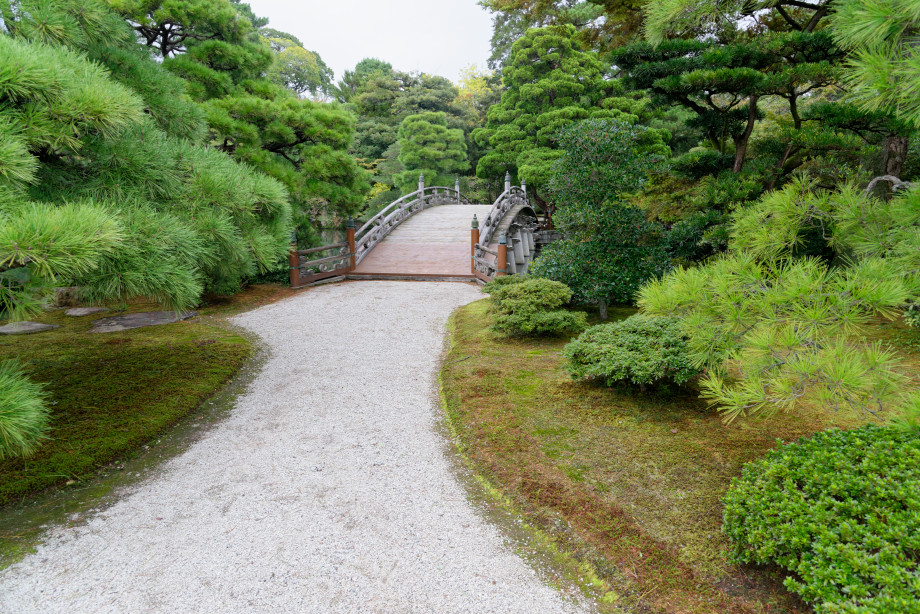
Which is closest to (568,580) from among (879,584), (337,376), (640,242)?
(879,584)

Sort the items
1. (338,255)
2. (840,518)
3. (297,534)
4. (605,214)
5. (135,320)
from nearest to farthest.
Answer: (840,518) → (297,534) → (605,214) → (135,320) → (338,255)

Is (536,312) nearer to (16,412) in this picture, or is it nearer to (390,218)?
(16,412)

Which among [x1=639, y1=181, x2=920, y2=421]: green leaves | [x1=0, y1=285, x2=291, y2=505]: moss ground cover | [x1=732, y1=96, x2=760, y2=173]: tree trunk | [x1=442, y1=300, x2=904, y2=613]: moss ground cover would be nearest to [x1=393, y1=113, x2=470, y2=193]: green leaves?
[x1=0, y1=285, x2=291, y2=505]: moss ground cover

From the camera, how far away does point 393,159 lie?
74.5 ft

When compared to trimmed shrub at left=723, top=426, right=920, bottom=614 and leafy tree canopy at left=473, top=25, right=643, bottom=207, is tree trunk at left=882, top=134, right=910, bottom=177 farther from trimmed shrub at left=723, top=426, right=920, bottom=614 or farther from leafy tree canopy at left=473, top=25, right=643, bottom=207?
leafy tree canopy at left=473, top=25, right=643, bottom=207

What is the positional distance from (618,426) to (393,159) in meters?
21.2

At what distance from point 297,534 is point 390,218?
13.0m

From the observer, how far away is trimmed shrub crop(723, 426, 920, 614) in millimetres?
1626

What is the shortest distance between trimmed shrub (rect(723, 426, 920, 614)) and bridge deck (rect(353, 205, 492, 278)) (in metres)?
9.38

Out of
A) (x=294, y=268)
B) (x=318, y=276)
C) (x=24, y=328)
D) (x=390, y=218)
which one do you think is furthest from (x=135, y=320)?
(x=390, y=218)

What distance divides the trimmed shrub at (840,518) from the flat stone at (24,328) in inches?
320

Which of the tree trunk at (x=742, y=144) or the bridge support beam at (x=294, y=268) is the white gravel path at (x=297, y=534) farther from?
the bridge support beam at (x=294, y=268)

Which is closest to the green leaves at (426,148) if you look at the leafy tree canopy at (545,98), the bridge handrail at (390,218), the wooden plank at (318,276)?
the bridge handrail at (390,218)

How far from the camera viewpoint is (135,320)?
22.5 feet
